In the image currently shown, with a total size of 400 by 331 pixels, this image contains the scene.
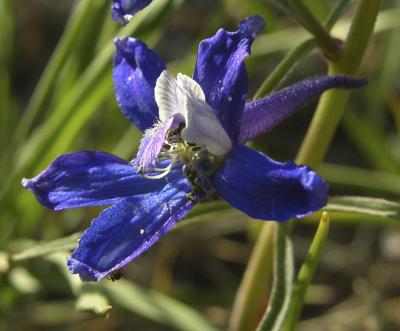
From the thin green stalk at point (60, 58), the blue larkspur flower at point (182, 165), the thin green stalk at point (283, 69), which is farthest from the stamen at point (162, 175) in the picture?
the thin green stalk at point (60, 58)

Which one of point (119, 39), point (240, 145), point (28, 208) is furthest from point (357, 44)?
point (28, 208)

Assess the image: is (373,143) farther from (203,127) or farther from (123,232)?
(123,232)

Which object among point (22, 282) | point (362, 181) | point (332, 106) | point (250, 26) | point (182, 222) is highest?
point (250, 26)

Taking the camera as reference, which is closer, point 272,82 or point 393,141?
point 272,82

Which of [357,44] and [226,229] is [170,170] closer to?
[357,44]

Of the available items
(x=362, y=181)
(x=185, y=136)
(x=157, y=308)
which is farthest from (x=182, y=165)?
(x=362, y=181)

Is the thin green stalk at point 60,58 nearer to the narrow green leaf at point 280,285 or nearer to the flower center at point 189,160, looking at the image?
the flower center at point 189,160

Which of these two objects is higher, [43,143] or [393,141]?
[43,143]
